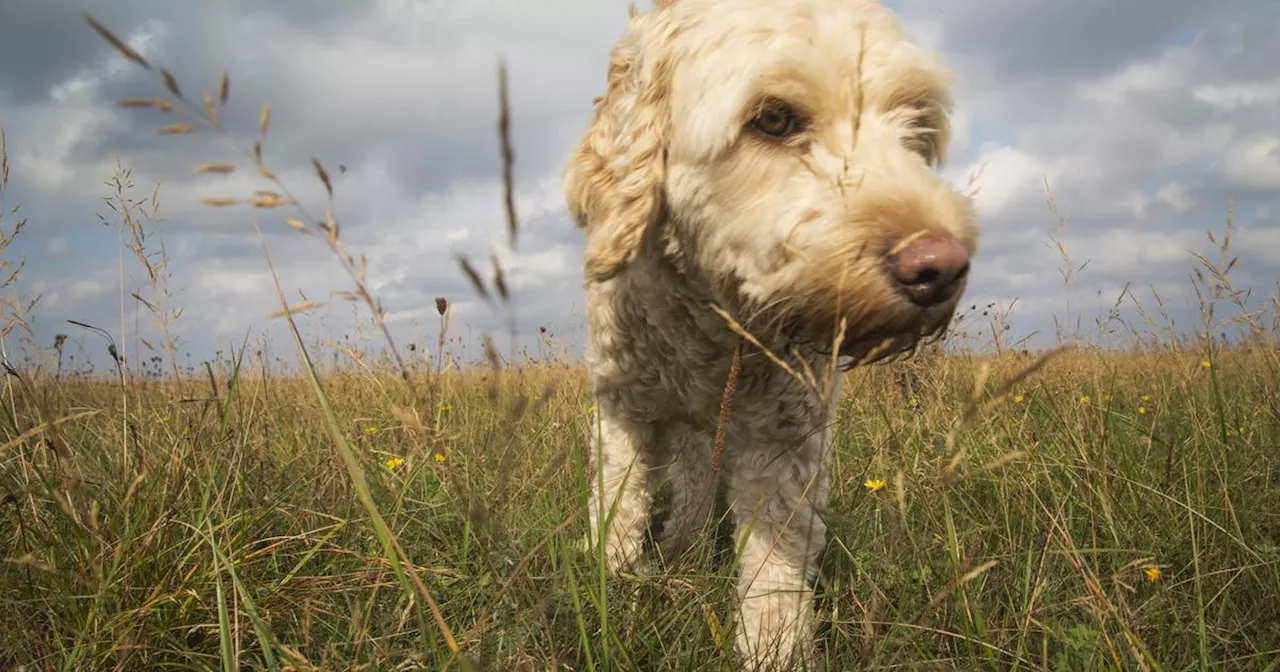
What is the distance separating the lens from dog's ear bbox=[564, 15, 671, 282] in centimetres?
248

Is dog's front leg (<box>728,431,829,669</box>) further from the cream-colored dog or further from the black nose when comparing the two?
the black nose

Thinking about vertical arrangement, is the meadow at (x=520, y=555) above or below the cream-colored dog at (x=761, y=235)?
below

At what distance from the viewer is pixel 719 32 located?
241cm

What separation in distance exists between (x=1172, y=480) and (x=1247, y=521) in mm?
482

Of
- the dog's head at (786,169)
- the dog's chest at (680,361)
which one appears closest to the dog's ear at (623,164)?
the dog's head at (786,169)

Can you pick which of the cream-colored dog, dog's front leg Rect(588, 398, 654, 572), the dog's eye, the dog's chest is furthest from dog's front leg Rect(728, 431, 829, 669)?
the dog's eye

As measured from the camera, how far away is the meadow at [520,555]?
1.59 metres

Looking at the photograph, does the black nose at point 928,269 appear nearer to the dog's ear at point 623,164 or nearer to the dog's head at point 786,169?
the dog's head at point 786,169

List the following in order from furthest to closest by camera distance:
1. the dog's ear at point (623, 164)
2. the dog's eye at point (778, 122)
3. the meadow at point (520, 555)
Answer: the dog's ear at point (623, 164)
the dog's eye at point (778, 122)
the meadow at point (520, 555)

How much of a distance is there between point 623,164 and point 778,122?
53 centimetres

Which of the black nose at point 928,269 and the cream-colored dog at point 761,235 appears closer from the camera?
the black nose at point 928,269

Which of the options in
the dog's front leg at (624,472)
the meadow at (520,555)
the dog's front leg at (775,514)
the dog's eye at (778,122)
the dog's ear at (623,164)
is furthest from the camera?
the dog's front leg at (624,472)

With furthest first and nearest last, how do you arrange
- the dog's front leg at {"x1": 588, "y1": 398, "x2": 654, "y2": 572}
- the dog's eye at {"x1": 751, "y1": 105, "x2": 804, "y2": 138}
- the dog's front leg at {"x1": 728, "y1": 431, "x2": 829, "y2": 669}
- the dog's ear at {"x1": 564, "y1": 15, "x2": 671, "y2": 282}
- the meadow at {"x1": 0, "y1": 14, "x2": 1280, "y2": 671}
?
the dog's front leg at {"x1": 588, "y1": 398, "x2": 654, "y2": 572} → the dog's front leg at {"x1": 728, "y1": 431, "x2": 829, "y2": 669} → the dog's ear at {"x1": 564, "y1": 15, "x2": 671, "y2": 282} → the dog's eye at {"x1": 751, "y1": 105, "x2": 804, "y2": 138} → the meadow at {"x1": 0, "y1": 14, "x2": 1280, "y2": 671}

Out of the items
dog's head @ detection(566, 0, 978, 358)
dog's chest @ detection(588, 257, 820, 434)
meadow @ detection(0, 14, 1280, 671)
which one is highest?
dog's head @ detection(566, 0, 978, 358)
